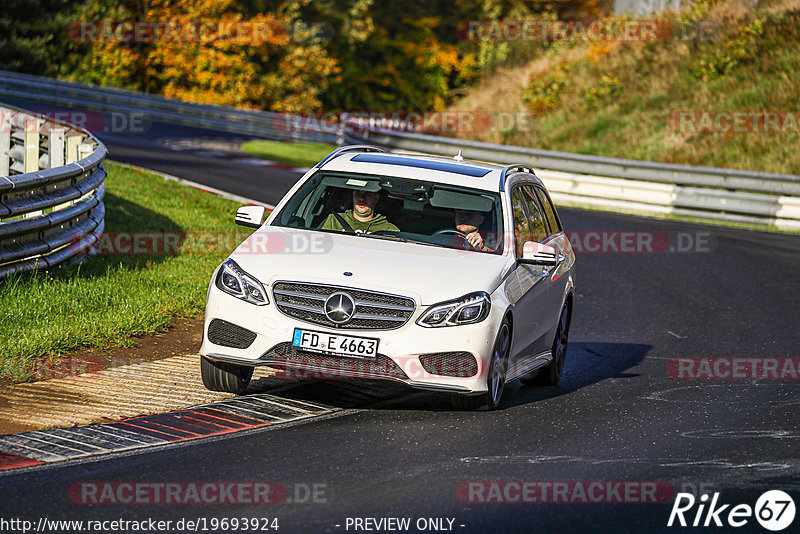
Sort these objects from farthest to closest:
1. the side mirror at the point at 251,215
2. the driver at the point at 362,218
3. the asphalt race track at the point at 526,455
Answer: the driver at the point at 362,218, the side mirror at the point at 251,215, the asphalt race track at the point at 526,455

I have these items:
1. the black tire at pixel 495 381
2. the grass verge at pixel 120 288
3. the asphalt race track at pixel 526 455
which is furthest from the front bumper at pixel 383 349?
the grass verge at pixel 120 288

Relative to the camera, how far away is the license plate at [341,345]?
8.14 metres

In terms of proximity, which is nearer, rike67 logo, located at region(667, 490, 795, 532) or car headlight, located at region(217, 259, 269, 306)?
rike67 logo, located at region(667, 490, 795, 532)

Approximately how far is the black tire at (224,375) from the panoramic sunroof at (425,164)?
2218mm

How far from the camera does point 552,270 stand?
10.2 m

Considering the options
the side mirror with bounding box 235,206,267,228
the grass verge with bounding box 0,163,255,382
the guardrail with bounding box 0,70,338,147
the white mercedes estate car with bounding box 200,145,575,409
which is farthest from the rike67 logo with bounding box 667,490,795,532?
the guardrail with bounding box 0,70,338,147

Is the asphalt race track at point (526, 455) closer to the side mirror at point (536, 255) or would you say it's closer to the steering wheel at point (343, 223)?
the side mirror at point (536, 255)

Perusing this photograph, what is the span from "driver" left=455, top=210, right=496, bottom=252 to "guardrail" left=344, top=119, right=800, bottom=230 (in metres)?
15.2

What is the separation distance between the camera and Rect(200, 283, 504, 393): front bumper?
8.16m

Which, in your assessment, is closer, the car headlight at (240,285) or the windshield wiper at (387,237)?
the car headlight at (240,285)

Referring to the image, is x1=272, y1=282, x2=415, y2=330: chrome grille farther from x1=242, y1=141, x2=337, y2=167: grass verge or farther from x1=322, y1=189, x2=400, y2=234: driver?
x1=242, y1=141, x2=337, y2=167: grass verge

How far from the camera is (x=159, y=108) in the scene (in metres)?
38.2

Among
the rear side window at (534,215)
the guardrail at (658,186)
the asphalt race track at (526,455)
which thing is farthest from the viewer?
the guardrail at (658,186)

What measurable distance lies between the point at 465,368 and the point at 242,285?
164cm
